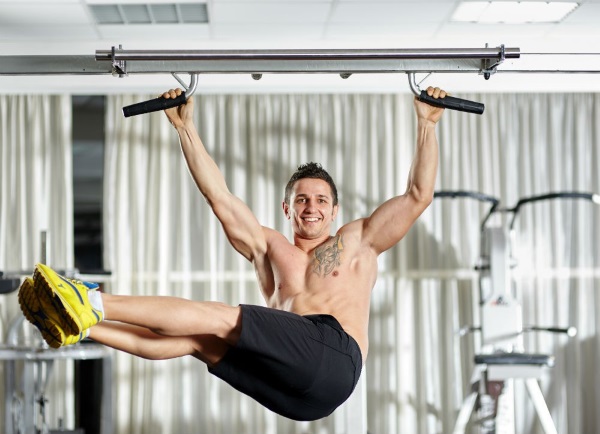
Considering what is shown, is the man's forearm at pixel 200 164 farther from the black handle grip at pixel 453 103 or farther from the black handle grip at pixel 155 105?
the black handle grip at pixel 453 103

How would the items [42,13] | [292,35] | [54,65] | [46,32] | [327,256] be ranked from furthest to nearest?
[292,35] < [46,32] < [42,13] < [327,256] < [54,65]

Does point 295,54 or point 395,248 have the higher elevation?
point 295,54

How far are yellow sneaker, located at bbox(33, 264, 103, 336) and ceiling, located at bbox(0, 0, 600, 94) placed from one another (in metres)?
3.25

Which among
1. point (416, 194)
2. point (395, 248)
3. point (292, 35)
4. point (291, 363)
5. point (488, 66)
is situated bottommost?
point (291, 363)

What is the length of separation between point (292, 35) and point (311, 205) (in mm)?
3009

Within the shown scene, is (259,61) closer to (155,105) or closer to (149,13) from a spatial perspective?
(155,105)

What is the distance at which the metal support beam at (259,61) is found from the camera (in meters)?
2.83

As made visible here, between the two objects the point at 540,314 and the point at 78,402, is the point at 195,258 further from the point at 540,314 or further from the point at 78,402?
the point at 540,314

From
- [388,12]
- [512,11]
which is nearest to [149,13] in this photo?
[388,12]

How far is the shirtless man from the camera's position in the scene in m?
2.60

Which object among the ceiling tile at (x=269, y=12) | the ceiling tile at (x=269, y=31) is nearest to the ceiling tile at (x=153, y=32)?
the ceiling tile at (x=269, y=31)

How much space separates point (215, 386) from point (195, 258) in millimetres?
938

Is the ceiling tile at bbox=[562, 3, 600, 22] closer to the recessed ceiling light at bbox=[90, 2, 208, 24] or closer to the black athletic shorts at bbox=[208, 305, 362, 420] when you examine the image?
the recessed ceiling light at bbox=[90, 2, 208, 24]

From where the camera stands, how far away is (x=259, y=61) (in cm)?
284
